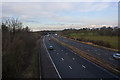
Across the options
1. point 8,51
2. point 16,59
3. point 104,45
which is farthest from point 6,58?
point 104,45

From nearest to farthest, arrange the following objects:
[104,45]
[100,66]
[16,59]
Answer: [16,59] < [100,66] < [104,45]

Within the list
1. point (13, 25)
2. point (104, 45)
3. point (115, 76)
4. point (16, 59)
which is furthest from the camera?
point (104, 45)

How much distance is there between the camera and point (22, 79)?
11.5m

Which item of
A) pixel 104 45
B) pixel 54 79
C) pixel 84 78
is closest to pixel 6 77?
pixel 54 79

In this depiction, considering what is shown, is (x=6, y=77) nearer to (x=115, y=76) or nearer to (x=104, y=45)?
(x=115, y=76)

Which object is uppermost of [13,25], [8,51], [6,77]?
[13,25]

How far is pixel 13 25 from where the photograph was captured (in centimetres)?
2286

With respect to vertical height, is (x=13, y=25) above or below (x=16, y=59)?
above

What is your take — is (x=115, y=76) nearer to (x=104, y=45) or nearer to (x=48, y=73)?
(x=48, y=73)

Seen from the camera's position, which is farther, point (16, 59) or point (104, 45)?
point (104, 45)

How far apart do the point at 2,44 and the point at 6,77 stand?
2.71m

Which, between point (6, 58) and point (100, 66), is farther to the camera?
point (100, 66)

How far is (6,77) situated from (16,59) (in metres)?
2.74

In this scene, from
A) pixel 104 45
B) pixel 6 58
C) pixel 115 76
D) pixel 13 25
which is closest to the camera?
pixel 6 58
